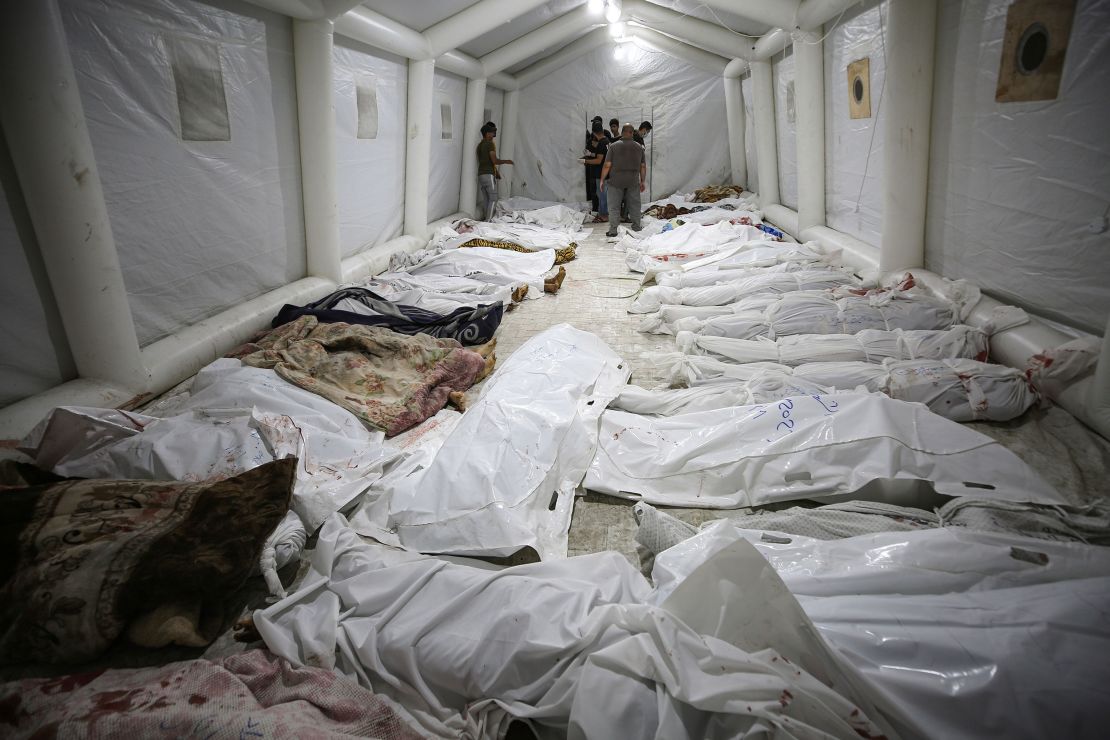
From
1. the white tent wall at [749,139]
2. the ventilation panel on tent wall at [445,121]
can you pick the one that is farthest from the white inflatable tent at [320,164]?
the white tent wall at [749,139]

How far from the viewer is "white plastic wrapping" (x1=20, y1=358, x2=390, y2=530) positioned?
1982mm

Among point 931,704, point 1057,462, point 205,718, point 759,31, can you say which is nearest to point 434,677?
point 205,718

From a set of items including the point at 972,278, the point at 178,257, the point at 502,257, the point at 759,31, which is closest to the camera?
the point at 178,257

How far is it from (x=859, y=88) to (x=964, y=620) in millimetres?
4794

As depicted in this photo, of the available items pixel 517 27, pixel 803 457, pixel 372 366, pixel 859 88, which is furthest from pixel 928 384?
pixel 517 27

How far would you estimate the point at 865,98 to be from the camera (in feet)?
15.3

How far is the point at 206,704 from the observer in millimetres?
1172

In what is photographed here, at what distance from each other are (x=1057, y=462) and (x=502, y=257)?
413 cm

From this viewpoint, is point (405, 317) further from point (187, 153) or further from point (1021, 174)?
point (1021, 174)

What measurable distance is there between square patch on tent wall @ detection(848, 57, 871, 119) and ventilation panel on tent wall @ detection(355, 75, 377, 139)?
4024mm

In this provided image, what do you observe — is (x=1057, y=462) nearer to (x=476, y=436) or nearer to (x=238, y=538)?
(x=476, y=436)

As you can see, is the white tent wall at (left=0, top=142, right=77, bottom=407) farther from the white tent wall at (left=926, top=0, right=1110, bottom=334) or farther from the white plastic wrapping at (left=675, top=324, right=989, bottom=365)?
the white tent wall at (left=926, top=0, right=1110, bottom=334)

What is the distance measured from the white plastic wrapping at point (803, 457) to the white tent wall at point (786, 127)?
17.6ft

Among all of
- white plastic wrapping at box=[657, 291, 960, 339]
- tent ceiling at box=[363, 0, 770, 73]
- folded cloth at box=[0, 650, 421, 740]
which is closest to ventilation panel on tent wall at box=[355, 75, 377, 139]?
tent ceiling at box=[363, 0, 770, 73]
